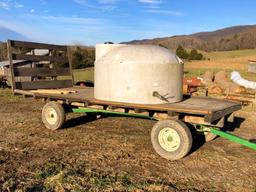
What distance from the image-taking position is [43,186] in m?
4.75

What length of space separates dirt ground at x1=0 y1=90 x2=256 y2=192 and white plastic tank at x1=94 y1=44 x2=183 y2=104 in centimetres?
113

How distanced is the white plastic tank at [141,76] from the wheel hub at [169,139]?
2.68ft

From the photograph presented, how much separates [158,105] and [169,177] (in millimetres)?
1674

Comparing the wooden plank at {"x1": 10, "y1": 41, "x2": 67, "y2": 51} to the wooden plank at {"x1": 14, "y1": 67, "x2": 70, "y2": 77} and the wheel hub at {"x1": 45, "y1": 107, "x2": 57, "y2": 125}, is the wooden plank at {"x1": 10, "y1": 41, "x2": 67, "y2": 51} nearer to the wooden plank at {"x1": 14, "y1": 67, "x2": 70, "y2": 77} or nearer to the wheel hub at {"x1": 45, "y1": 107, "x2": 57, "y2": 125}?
the wooden plank at {"x1": 14, "y1": 67, "x2": 70, "y2": 77}

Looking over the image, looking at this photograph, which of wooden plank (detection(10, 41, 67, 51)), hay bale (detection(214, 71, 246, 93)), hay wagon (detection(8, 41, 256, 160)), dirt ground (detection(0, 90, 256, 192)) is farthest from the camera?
hay bale (detection(214, 71, 246, 93))

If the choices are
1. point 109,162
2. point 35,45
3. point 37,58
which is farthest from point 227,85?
point 109,162

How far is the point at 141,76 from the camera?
21.6 ft

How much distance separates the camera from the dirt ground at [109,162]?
489cm

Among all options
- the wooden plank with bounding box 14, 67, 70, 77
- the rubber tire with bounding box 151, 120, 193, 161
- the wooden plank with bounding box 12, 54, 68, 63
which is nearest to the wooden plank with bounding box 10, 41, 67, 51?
the wooden plank with bounding box 12, 54, 68, 63

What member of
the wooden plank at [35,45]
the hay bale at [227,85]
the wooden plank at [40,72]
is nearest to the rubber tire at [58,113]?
the wooden plank at [40,72]

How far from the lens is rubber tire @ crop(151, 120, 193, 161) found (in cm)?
587

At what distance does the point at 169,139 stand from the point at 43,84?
16.8ft

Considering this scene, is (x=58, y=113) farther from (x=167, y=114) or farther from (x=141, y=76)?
(x=167, y=114)

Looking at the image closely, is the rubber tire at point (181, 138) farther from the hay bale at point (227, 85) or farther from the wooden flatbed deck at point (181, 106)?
the hay bale at point (227, 85)
